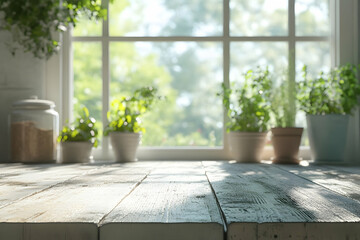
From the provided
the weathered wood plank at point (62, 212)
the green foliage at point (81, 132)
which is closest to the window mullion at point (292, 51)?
the green foliage at point (81, 132)

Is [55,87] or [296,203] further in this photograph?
[55,87]

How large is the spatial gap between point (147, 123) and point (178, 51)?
3497 millimetres

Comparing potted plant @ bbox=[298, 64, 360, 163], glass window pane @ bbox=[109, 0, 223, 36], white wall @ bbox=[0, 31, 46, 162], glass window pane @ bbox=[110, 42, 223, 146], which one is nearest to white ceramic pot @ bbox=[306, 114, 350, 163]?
potted plant @ bbox=[298, 64, 360, 163]

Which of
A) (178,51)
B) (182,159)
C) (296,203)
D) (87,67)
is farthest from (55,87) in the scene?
(178,51)

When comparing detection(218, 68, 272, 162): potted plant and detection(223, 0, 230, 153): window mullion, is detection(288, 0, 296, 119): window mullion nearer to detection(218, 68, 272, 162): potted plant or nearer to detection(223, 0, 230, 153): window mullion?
detection(218, 68, 272, 162): potted plant

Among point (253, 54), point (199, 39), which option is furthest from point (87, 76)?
point (199, 39)

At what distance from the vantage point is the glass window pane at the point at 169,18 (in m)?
14.3

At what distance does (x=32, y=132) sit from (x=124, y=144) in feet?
2.00

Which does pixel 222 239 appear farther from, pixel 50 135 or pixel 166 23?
pixel 166 23

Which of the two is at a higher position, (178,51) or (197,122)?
(178,51)

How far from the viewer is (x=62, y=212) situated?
1.02m

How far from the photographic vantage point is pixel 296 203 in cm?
117

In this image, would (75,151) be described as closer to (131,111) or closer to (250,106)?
(131,111)

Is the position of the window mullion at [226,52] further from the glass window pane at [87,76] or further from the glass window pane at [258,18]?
the glass window pane at [258,18]
